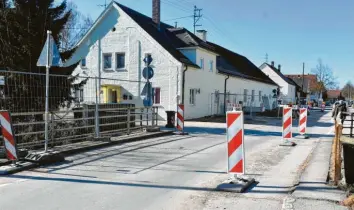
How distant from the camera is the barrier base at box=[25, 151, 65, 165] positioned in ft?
29.0

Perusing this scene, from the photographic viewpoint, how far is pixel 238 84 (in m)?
40.4

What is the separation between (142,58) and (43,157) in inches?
772

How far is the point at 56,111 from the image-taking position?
35.4 feet

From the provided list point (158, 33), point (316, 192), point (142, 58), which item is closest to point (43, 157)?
point (316, 192)

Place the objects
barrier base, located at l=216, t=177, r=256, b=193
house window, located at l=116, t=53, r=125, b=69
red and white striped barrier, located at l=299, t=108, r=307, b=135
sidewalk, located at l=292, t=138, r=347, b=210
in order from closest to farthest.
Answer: sidewalk, located at l=292, t=138, r=347, b=210, barrier base, located at l=216, t=177, r=256, b=193, red and white striped barrier, located at l=299, t=108, r=307, b=135, house window, located at l=116, t=53, r=125, b=69

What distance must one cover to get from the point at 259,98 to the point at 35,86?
134ft

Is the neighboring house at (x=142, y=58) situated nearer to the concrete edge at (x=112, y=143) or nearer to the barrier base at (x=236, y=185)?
the concrete edge at (x=112, y=143)

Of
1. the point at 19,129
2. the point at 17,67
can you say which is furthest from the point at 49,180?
the point at 17,67

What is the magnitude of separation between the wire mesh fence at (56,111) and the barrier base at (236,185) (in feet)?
18.0

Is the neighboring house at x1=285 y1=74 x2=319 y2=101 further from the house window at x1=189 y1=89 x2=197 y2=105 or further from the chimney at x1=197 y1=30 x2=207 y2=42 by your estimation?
the house window at x1=189 y1=89 x2=197 y2=105

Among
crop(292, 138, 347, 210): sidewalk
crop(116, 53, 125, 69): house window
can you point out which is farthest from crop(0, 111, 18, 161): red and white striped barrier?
crop(116, 53, 125, 69): house window

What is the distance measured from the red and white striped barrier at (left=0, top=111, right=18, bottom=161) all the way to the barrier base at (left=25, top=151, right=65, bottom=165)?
0.59 metres

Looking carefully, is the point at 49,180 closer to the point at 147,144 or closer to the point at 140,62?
the point at 147,144

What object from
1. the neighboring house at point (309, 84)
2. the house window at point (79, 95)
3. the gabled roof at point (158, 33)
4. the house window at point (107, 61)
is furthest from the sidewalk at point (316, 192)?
the neighboring house at point (309, 84)
